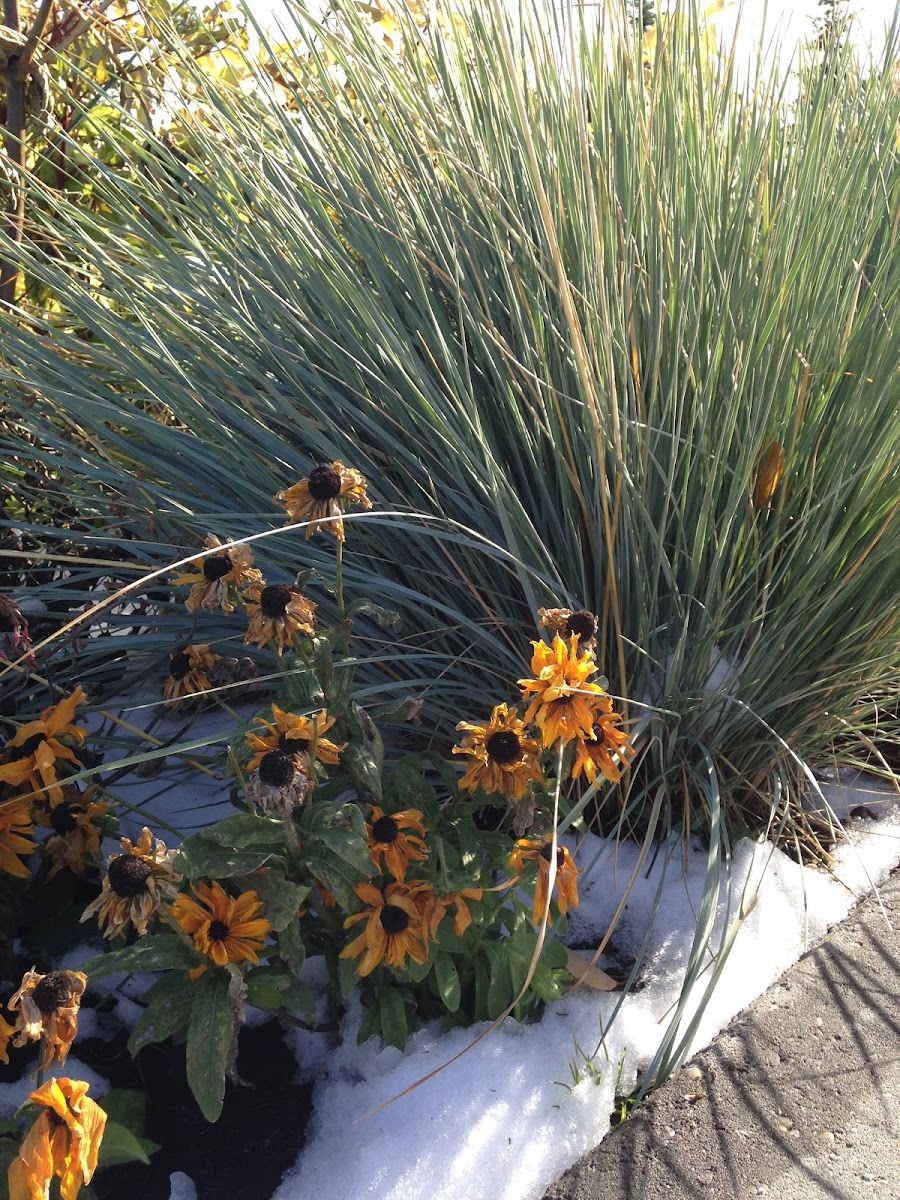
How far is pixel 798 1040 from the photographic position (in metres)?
1.35

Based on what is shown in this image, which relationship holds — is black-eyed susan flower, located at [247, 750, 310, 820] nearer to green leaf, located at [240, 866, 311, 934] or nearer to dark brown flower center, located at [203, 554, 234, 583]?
green leaf, located at [240, 866, 311, 934]

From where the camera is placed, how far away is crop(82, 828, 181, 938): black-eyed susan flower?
98 cm

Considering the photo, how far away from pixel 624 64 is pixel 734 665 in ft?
3.60

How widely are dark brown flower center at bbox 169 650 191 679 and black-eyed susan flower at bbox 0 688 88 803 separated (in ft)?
0.39

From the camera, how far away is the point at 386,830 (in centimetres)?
117

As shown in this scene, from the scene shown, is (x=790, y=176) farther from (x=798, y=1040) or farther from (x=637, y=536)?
(x=798, y=1040)

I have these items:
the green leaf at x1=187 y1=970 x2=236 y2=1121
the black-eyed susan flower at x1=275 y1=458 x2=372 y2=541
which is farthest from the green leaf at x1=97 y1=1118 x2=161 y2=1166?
the black-eyed susan flower at x1=275 y1=458 x2=372 y2=541

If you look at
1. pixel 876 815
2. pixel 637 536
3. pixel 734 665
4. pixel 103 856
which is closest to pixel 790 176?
pixel 637 536

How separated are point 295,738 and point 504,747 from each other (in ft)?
0.76

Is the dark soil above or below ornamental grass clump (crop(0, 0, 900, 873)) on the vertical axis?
below

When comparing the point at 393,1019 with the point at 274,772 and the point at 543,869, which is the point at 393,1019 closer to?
the point at 543,869

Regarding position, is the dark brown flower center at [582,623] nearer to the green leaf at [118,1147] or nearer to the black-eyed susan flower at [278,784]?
the black-eyed susan flower at [278,784]

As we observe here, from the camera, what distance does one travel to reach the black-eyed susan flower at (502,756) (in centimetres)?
116

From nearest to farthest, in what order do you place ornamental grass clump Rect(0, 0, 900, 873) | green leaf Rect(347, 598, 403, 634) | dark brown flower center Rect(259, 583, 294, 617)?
dark brown flower center Rect(259, 583, 294, 617), green leaf Rect(347, 598, 403, 634), ornamental grass clump Rect(0, 0, 900, 873)
